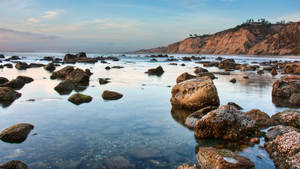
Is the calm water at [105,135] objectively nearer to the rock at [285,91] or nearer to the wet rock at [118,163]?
the wet rock at [118,163]

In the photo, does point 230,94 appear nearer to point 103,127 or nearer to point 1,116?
point 103,127

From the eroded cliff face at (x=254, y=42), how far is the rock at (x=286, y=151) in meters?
106

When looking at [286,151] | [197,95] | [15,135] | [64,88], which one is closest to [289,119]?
[286,151]

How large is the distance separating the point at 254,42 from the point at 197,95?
129333mm

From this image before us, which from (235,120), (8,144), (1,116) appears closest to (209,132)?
(235,120)

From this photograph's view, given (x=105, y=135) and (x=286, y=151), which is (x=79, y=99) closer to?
(x=105, y=135)

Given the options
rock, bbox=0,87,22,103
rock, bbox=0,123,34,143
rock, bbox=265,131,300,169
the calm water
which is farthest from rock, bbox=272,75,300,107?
rock, bbox=0,87,22,103

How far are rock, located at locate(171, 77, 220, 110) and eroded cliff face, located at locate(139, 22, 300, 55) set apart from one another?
10172cm

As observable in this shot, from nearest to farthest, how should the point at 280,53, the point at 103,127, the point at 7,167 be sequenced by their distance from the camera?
the point at 7,167, the point at 103,127, the point at 280,53

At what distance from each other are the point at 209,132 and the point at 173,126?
62.4 inches

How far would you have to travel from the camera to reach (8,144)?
6898 millimetres

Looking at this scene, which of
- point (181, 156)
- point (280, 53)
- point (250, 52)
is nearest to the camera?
point (181, 156)

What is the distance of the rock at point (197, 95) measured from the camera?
11000 millimetres

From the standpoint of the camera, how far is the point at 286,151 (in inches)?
229
